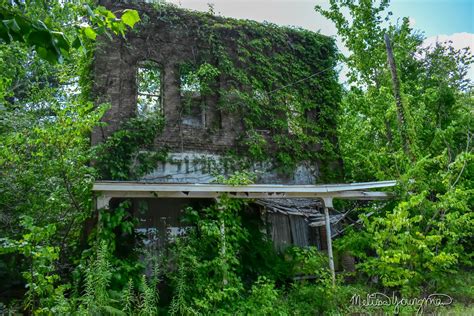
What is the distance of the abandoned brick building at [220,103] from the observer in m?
10.9

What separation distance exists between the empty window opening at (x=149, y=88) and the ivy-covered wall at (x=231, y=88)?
15 cm

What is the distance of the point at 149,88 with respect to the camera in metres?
11.5

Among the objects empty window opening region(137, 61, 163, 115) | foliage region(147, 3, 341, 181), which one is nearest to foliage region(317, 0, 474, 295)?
foliage region(147, 3, 341, 181)

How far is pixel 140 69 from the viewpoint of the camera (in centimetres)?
1152

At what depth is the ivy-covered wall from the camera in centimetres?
1110

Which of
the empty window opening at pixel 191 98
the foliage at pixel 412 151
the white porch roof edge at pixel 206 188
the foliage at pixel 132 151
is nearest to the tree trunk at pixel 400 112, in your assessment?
the foliage at pixel 412 151

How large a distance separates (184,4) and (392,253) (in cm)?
987

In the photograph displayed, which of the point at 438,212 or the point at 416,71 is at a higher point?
the point at 416,71

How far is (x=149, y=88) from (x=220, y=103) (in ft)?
7.25

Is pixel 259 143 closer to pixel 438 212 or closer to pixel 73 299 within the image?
pixel 438 212

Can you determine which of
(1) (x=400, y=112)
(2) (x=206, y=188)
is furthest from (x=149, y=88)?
(1) (x=400, y=112)

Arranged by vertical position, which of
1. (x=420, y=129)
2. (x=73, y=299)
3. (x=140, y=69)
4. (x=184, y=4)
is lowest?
(x=73, y=299)

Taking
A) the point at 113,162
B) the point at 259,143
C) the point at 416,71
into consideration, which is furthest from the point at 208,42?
the point at 416,71

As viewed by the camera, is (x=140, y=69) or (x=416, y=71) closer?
(x=140, y=69)
